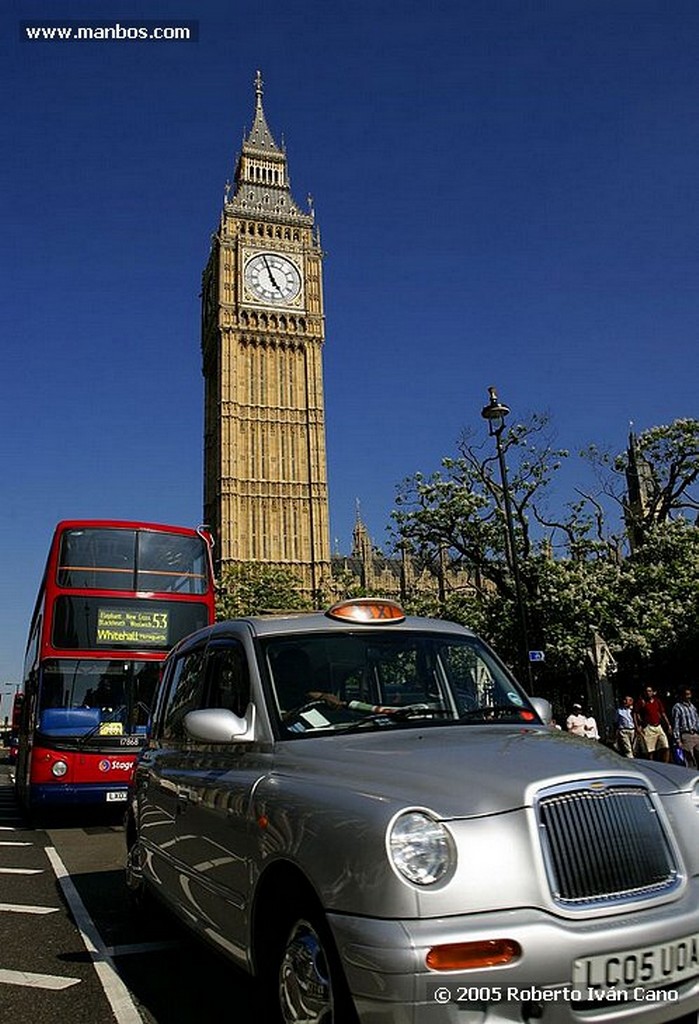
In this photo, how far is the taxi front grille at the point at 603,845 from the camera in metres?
2.59

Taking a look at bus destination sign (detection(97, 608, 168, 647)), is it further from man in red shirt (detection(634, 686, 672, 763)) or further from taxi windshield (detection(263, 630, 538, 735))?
taxi windshield (detection(263, 630, 538, 735))

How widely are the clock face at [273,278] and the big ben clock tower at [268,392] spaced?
0.30 feet

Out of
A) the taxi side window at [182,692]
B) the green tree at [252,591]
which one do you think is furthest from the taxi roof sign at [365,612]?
the green tree at [252,591]

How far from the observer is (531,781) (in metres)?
2.67

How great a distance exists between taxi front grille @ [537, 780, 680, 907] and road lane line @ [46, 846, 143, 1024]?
2337 mm

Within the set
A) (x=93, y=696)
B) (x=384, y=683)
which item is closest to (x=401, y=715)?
(x=384, y=683)

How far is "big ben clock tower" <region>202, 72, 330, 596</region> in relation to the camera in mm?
71875

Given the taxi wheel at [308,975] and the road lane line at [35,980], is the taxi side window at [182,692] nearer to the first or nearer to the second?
the road lane line at [35,980]

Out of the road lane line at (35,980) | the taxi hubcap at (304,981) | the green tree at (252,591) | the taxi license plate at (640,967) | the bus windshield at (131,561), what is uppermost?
the green tree at (252,591)

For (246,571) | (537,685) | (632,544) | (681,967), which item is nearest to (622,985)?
(681,967)

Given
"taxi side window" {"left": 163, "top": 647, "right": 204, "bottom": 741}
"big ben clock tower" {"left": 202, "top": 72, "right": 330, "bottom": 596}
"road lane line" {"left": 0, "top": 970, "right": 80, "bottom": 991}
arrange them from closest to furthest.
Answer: "road lane line" {"left": 0, "top": 970, "right": 80, "bottom": 991}, "taxi side window" {"left": 163, "top": 647, "right": 204, "bottom": 741}, "big ben clock tower" {"left": 202, "top": 72, "right": 330, "bottom": 596}

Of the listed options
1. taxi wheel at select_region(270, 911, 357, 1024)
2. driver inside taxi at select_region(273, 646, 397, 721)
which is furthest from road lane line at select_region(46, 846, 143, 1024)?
driver inside taxi at select_region(273, 646, 397, 721)

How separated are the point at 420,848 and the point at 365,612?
174 centimetres

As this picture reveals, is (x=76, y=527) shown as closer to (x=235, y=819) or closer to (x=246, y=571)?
(x=235, y=819)
